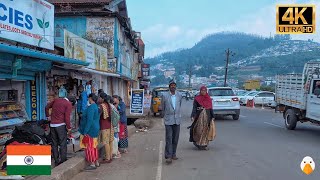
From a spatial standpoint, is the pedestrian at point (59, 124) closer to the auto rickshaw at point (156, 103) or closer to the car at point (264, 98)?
the auto rickshaw at point (156, 103)

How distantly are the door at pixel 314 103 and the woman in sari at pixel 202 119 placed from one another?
4960mm

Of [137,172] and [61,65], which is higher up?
[61,65]

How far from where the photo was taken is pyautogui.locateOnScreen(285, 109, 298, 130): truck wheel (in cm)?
1641

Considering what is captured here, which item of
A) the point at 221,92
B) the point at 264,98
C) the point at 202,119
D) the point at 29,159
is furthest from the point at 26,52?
the point at 264,98

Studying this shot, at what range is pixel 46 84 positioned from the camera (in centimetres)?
1306

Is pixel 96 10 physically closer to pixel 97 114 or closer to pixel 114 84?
pixel 114 84

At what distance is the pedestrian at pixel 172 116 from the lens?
9.76 m

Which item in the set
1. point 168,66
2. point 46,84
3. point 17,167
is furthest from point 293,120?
point 168,66

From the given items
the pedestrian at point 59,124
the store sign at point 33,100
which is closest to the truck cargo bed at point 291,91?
the store sign at point 33,100

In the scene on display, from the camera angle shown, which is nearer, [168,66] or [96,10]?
[96,10]

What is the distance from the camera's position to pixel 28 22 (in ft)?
36.1

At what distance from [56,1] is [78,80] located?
47.8ft

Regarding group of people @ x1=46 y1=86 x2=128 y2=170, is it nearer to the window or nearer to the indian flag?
the indian flag

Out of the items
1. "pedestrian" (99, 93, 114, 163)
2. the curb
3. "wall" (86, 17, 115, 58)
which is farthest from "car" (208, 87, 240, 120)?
the curb
